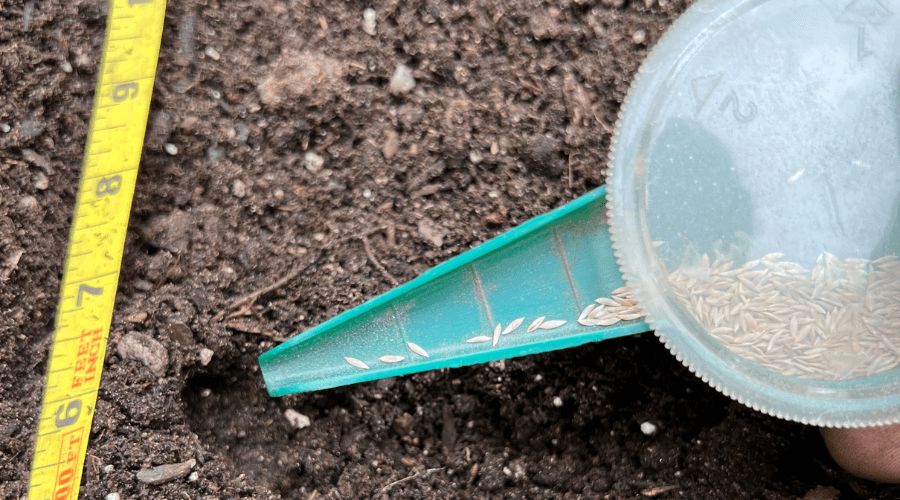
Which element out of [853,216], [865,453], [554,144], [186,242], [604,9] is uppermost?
[604,9]

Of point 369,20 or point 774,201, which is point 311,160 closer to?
point 369,20

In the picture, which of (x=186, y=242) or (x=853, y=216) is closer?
(x=853, y=216)

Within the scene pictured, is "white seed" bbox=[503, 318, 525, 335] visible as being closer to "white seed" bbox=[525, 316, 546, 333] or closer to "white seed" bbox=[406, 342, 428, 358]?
"white seed" bbox=[525, 316, 546, 333]

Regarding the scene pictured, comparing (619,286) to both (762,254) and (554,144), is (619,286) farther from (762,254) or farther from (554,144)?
(554,144)

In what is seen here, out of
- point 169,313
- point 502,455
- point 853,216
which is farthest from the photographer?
point 502,455

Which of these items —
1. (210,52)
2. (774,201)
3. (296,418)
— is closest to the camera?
(774,201)

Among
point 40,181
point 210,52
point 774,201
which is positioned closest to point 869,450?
point 774,201

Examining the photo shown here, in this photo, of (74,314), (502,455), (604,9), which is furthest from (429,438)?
(604,9)

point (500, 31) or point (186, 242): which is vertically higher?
point (500, 31)
